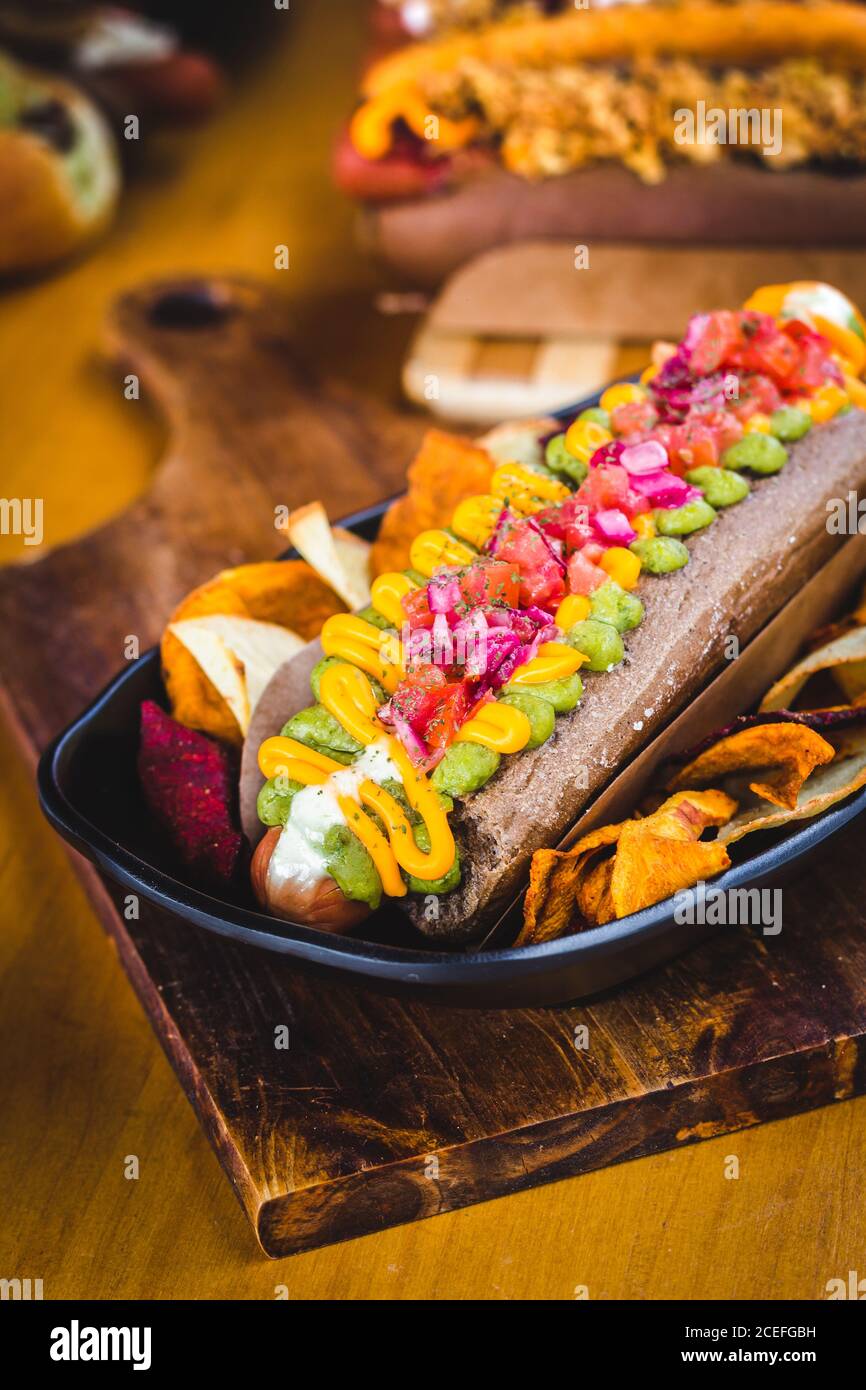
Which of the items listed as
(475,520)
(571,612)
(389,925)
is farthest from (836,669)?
(389,925)

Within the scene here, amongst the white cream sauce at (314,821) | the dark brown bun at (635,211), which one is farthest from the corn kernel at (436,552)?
the dark brown bun at (635,211)

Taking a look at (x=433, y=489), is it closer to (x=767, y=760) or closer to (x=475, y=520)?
(x=475, y=520)

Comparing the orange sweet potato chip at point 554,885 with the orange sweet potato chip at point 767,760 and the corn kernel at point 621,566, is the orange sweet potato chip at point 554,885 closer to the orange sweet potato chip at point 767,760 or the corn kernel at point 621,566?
the orange sweet potato chip at point 767,760

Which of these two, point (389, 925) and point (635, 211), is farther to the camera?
point (635, 211)

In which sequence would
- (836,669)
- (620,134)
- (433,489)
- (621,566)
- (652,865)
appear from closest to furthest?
(652,865) → (621,566) → (836,669) → (433,489) → (620,134)

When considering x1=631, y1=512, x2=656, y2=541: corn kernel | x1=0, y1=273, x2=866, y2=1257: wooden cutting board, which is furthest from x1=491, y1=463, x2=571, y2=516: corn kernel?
x1=0, y1=273, x2=866, y2=1257: wooden cutting board
